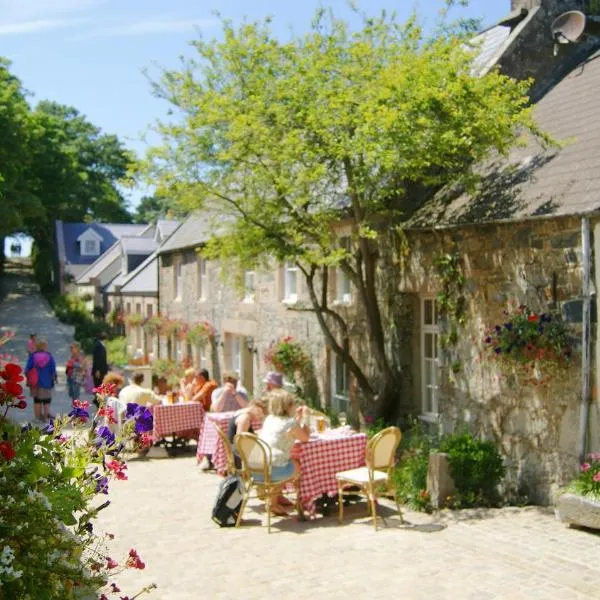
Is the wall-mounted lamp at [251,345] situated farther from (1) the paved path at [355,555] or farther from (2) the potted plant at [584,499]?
(2) the potted plant at [584,499]

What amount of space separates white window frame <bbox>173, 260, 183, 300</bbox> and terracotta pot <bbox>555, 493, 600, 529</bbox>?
17.7m

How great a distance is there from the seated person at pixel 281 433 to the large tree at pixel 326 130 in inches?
87.6

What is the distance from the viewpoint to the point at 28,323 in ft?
146

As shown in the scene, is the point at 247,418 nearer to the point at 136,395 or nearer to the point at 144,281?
the point at 136,395

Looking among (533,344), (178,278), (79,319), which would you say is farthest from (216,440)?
(79,319)

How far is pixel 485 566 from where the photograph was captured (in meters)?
7.16

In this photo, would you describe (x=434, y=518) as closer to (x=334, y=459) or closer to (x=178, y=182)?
(x=334, y=459)

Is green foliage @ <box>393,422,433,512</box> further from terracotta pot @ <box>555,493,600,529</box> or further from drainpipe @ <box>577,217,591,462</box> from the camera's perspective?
drainpipe @ <box>577,217,591,462</box>

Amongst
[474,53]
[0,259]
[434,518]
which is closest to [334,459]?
[434,518]

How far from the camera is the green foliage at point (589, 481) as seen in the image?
26.7ft

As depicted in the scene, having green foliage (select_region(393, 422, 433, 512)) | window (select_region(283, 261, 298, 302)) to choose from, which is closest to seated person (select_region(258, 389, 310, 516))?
green foliage (select_region(393, 422, 433, 512))

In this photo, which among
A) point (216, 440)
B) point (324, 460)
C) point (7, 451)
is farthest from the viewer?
point (216, 440)

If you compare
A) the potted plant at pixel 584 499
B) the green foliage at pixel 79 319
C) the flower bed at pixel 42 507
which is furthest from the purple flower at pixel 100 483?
the green foliage at pixel 79 319

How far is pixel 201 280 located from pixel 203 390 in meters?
9.39
